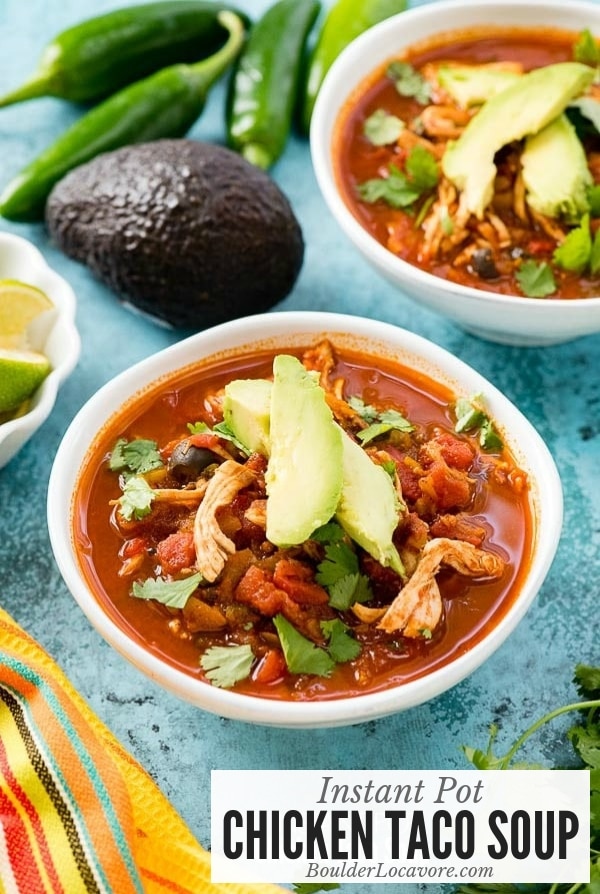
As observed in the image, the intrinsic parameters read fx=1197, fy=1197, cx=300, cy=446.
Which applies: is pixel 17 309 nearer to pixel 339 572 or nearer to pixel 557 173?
pixel 339 572

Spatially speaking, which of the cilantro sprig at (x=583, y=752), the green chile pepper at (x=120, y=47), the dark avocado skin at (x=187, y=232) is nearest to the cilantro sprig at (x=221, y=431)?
the dark avocado skin at (x=187, y=232)

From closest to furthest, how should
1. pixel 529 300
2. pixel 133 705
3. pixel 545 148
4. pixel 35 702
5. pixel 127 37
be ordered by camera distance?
1. pixel 35 702
2. pixel 133 705
3. pixel 529 300
4. pixel 545 148
5. pixel 127 37

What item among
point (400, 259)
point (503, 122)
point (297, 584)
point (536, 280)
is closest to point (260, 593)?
point (297, 584)

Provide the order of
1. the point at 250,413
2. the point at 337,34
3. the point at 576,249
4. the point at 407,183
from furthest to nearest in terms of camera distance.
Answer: the point at 337,34 < the point at 407,183 < the point at 576,249 < the point at 250,413

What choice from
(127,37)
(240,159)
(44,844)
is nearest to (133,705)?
(44,844)

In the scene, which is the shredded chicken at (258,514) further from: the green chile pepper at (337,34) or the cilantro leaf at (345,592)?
the green chile pepper at (337,34)

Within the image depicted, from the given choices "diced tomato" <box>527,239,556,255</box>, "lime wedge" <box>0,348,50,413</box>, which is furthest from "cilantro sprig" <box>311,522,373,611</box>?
"diced tomato" <box>527,239,556,255</box>

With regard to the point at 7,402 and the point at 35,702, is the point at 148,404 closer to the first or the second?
the point at 7,402
